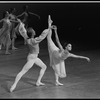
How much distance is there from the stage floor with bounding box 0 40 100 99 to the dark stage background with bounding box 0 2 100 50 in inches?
118

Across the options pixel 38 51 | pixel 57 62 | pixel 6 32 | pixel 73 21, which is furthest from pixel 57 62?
pixel 73 21

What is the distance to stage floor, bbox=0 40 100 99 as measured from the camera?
841cm

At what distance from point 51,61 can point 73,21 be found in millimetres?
11864

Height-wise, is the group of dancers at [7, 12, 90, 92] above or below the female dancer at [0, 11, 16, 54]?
above

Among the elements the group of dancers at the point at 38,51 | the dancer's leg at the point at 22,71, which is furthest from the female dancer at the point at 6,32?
the dancer's leg at the point at 22,71

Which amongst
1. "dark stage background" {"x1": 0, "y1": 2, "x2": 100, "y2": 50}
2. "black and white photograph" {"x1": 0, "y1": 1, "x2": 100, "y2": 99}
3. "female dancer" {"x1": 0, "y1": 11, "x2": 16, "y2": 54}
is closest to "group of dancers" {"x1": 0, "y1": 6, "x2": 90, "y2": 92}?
"black and white photograph" {"x1": 0, "y1": 1, "x2": 100, "y2": 99}

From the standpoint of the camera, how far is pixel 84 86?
9.02 metres

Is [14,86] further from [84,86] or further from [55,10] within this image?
[55,10]

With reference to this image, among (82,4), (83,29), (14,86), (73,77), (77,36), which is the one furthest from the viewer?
(82,4)

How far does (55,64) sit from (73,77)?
1045 millimetres

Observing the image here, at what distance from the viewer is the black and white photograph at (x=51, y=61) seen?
8.65 meters

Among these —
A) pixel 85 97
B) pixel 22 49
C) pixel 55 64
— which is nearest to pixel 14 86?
pixel 55 64

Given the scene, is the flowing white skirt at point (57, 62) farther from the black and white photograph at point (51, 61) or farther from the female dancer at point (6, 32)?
the female dancer at point (6, 32)

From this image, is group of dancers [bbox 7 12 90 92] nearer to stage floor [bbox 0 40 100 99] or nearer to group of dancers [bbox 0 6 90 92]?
group of dancers [bbox 0 6 90 92]
